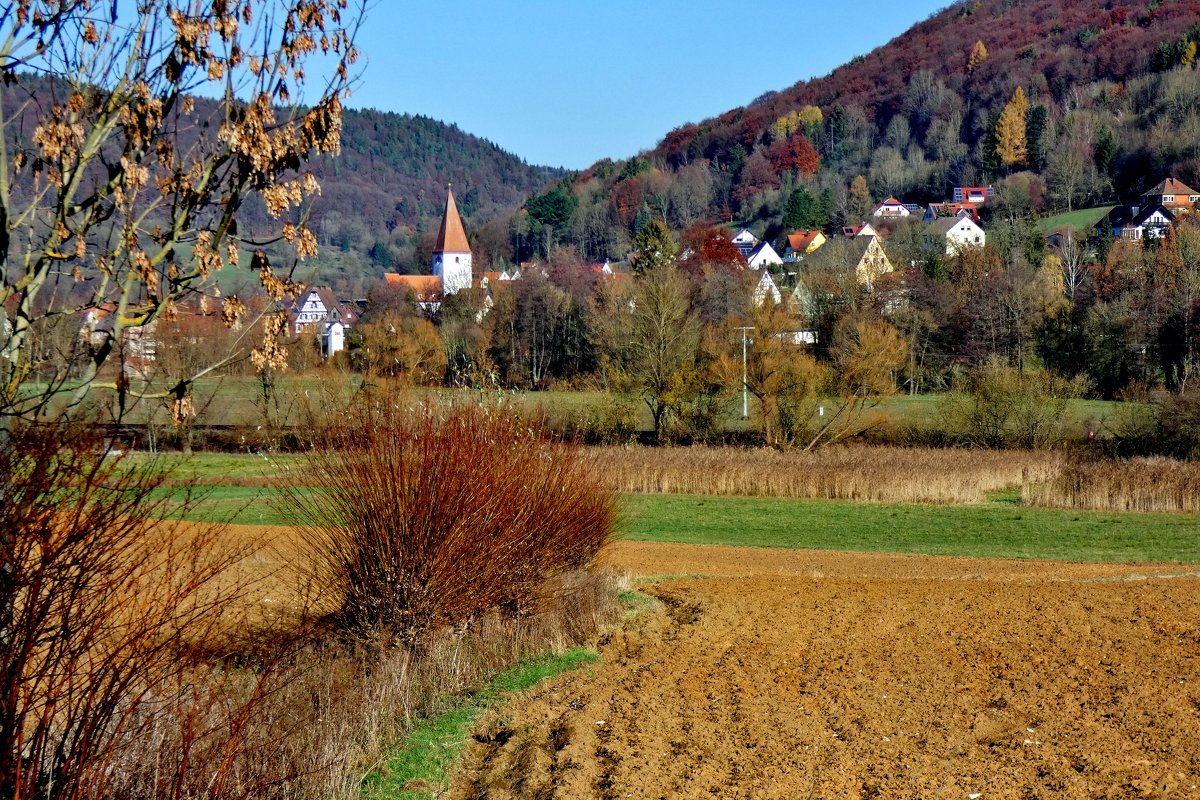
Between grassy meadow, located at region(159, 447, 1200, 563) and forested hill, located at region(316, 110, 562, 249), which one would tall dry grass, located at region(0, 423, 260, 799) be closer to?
grassy meadow, located at region(159, 447, 1200, 563)

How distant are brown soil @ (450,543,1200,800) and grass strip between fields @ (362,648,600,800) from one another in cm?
17

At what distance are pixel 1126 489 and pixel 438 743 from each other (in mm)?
23173

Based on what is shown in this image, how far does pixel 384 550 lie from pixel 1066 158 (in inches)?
4529

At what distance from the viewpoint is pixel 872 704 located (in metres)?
7.97

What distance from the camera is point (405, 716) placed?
7730 millimetres

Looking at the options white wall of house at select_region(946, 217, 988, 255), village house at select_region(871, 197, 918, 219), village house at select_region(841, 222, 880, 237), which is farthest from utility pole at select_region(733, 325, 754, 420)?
village house at select_region(871, 197, 918, 219)

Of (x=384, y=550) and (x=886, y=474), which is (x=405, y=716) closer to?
(x=384, y=550)

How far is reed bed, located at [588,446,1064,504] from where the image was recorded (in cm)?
2812

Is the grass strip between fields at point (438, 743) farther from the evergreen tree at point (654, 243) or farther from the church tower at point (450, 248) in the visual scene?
the church tower at point (450, 248)

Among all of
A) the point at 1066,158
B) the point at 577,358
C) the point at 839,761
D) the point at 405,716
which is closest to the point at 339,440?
the point at 405,716

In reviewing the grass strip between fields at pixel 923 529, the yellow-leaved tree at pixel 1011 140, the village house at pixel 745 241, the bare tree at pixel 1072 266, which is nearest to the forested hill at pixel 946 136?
the yellow-leaved tree at pixel 1011 140

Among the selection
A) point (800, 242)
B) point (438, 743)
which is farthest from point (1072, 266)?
point (438, 743)

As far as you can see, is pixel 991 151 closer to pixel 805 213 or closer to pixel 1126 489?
pixel 805 213

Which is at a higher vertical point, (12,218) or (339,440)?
(12,218)
